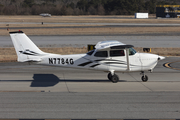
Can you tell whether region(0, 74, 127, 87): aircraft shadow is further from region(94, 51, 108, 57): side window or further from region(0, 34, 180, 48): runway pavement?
region(0, 34, 180, 48): runway pavement

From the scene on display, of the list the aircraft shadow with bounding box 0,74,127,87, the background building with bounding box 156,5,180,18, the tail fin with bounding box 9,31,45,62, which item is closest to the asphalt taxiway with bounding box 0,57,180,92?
the aircraft shadow with bounding box 0,74,127,87

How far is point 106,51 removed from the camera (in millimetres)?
15789

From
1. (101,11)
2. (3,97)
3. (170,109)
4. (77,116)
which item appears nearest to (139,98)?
(170,109)

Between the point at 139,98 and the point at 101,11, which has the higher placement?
the point at 101,11

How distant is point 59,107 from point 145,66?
22.6 feet

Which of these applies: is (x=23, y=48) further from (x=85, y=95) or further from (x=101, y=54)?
(x=85, y=95)

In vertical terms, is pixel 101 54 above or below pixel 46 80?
above

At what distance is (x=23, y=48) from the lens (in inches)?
619

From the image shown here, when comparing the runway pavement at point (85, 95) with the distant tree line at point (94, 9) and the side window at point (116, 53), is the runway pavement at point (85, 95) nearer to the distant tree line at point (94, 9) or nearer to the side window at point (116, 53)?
the side window at point (116, 53)

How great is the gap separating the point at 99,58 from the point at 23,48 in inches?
184

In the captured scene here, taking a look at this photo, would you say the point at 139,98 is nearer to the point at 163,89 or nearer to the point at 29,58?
the point at 163,89

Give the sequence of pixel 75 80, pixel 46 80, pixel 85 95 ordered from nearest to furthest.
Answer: pixel 85 95
pixel 46 80
pixel 75 80

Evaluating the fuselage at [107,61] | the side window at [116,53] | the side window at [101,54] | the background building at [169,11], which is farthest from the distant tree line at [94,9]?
the side window at [116,53]

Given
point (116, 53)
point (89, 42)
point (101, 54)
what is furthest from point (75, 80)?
point (89, 42)
